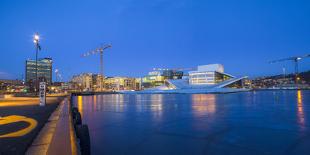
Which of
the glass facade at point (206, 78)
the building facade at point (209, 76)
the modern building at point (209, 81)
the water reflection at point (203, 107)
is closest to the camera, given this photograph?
the water reflection at point (203, 107)

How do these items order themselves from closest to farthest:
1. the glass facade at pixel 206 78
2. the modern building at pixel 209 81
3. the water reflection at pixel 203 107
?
1. the water reflection at pixel 203 107
2. the modern building at pixel 209 81
3. the glass facade at pixel 206 78

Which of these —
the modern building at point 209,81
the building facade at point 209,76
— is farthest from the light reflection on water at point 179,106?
the building facade at point 209,76

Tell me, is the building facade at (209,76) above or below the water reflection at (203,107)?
above

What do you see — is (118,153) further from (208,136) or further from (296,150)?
(296,150)

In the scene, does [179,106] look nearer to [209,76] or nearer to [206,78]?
[209,76]

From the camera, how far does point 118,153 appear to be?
277 inches

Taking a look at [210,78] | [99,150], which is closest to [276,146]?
[99,150]

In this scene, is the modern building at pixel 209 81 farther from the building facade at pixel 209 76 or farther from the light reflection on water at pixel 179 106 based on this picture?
the light reflection on water at pixel 179 106

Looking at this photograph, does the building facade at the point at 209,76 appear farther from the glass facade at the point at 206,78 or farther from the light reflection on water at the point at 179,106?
the light reflection on water at the point at 179,106

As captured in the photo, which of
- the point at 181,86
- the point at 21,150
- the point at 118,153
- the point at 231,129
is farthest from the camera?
the point at 181,86

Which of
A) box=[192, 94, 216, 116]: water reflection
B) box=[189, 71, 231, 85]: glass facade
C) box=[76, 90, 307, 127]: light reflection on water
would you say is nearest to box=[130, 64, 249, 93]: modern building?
box=[189, 71, 231, 85]: glass facade

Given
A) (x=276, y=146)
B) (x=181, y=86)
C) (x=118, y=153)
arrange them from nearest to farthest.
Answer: (x=118, y=153) → (x=276, y=146) → (x=181, y=86)

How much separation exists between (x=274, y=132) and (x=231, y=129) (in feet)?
5.64

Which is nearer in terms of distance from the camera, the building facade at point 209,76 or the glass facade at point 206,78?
the glass facade at point 206,78
